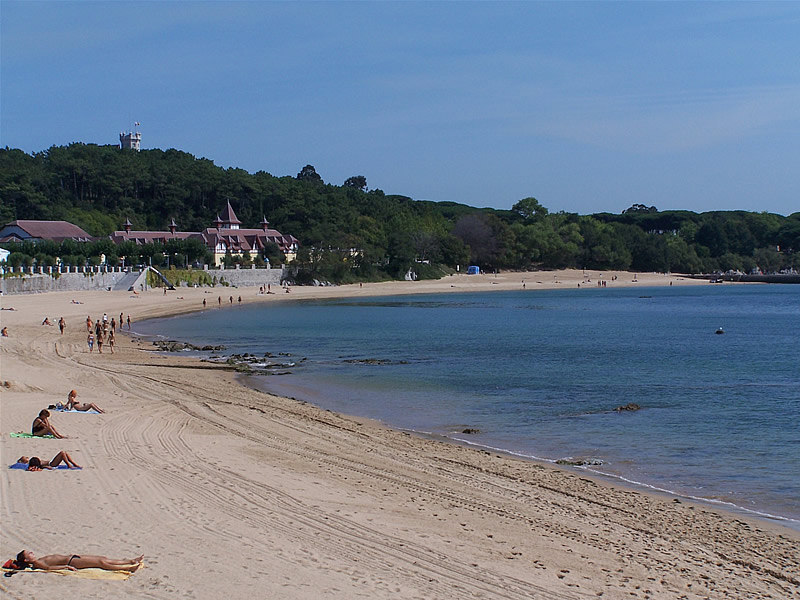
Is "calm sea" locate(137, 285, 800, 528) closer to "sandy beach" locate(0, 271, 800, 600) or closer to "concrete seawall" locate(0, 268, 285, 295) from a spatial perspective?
"sandy beach" locate(0, 271, 800, 600)

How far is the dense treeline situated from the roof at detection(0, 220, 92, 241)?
303 inches

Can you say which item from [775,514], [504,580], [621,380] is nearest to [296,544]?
[504,580]

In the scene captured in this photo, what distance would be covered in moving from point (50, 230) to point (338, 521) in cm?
9063

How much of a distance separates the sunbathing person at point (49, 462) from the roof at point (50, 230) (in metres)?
84.5

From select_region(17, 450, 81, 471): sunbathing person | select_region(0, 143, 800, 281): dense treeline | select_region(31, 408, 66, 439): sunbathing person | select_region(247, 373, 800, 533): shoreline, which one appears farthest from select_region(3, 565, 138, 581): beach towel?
select_region(0, 143, 800, 281): dense treeline

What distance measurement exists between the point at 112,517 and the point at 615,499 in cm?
703

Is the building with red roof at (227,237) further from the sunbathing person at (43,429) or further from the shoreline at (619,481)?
the sunbathing person at (43,429)

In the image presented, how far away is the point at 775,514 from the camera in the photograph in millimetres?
11438

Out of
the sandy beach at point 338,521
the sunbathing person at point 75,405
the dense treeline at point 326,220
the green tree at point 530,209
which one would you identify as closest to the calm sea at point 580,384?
the sandy beach at point 338,521

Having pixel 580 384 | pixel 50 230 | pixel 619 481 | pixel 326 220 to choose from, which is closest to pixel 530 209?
pixel 326 220

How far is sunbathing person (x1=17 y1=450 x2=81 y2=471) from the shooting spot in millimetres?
10906

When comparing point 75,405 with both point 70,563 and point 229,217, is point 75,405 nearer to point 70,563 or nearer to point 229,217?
point 70,563

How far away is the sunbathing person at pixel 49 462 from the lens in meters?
10.9

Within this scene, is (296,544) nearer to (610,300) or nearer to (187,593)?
(187,593)
